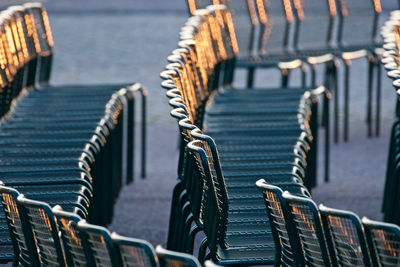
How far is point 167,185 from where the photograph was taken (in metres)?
8.41

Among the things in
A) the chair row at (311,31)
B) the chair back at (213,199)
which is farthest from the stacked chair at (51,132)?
the chair row at (311,31)

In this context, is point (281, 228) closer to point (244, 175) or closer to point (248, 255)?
point (248, 255)

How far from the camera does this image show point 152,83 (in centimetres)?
1241

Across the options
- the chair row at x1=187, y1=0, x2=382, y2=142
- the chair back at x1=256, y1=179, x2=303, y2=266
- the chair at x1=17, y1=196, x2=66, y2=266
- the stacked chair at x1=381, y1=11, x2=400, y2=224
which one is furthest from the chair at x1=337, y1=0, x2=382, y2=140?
the chair at x1=17, y1=196, x2=66, y2=266

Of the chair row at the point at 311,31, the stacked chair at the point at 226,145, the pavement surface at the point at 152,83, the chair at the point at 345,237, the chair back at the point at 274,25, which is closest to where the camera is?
the chair at the point at 345,237

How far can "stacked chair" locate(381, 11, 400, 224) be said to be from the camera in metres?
6.00

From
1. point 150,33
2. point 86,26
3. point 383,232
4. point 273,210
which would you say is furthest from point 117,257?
point 86,26

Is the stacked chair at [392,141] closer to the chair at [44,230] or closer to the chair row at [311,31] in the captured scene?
the chair row at [311,31]

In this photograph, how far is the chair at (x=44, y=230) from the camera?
156 inches

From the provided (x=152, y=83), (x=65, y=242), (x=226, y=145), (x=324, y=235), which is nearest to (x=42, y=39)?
(x=226, y=145)

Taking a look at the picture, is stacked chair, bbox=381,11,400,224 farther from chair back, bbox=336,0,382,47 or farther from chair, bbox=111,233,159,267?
chair, bbox=111,233,159,267

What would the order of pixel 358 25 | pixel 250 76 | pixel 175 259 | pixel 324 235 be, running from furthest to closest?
1. pixel 358 25
2. pixel 250 76
3. pixel 324 235
4. pixel 175 259

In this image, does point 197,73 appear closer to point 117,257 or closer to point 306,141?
point 306,141

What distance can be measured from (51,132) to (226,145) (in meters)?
1.12
